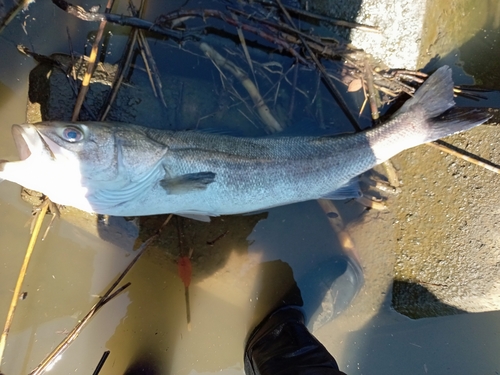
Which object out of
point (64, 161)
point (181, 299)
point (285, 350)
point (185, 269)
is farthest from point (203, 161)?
point (285, 350)

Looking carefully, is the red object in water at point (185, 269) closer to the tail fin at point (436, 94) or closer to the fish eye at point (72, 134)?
the fish eye at point (72, 134)

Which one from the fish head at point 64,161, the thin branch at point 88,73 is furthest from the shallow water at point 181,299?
the fish head at point 64,161

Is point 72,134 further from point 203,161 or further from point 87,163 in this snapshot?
point 203,161

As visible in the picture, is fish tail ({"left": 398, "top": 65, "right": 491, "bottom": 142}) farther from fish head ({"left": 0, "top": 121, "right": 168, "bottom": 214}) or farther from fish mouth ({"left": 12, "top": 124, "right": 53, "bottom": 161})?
fish mouth ({"left": 12, "top": 124, "right": 53, "bottom": 161})

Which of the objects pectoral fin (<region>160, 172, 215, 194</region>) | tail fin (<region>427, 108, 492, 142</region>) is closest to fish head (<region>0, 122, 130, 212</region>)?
pectoral fin (<region>160, 172, 215, 194</region>)

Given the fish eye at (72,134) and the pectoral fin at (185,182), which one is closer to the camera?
the fish eye at (72,134)

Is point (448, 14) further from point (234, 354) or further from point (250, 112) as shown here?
point (234, 354)

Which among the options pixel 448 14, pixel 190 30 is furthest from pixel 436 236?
pixel 190 30
